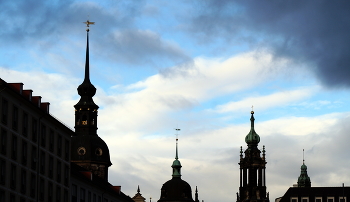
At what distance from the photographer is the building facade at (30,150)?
97562 mm

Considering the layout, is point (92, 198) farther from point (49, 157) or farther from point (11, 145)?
point (11, 145)

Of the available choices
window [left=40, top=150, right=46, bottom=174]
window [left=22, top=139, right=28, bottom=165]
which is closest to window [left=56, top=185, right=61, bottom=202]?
window [left=40, top=150, right=46, bottom=174]

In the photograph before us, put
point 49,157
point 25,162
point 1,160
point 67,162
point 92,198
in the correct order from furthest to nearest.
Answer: point 92,198 → point 67,162 → point 49,157 → point 25,162 → point 1,160

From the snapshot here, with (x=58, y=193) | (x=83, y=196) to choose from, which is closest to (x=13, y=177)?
(x=58, y=193)

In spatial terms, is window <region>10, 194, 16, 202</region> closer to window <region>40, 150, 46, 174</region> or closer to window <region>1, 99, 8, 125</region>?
window <region>1, 99, 8, 125</region>

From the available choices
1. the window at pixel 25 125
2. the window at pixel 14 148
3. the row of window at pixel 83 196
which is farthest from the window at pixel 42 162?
the row of window at pixel 83 196

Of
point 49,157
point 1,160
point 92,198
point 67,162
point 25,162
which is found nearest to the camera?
point 1,160

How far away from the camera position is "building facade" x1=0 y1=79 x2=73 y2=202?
320 ft

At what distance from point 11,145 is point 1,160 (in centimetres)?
285

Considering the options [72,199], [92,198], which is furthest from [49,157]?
[92,198]

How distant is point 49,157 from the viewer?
4341 inches

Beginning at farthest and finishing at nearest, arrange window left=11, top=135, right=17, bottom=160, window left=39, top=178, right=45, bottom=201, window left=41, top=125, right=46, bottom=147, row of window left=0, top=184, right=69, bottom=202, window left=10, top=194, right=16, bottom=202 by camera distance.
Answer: window left=41, top=125, right=46, bottom=147
window left=39, top=178, right=45, bottom=201
row of window left=0, top=184, right=69, bottom=202
window left=11, top=135, right=17, bottom=160
window left=10, top=194, right=16, bottom=202

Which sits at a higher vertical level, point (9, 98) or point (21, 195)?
point (9, 98)

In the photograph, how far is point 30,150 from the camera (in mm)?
103875
